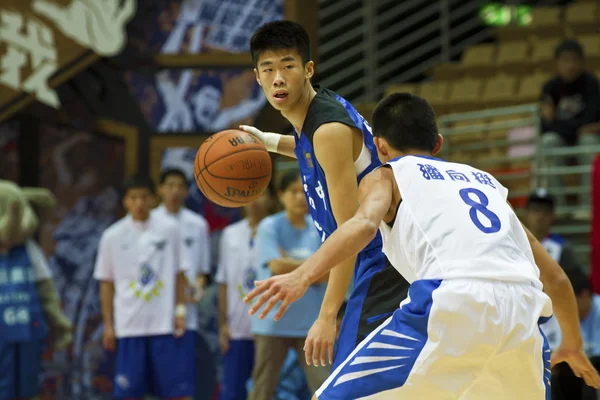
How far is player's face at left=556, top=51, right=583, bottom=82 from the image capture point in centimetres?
911

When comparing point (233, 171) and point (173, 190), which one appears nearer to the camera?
point (233, 171)

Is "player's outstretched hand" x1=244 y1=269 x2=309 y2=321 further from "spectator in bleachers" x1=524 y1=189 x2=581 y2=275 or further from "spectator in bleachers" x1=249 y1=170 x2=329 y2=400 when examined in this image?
"spectator in bleachers" x1=524 y1=189 x2=581 y2=275

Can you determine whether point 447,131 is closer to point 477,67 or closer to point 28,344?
point 477,67

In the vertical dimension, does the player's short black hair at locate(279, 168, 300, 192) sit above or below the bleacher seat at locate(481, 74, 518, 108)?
below

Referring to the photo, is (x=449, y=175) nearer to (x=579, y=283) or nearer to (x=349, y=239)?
(x=349, y=239)

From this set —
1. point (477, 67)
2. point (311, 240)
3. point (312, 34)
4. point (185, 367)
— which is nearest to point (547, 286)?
point (311, 240)

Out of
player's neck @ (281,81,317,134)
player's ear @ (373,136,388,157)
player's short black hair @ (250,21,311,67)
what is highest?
player's short black hair @ (250,21,311,67)

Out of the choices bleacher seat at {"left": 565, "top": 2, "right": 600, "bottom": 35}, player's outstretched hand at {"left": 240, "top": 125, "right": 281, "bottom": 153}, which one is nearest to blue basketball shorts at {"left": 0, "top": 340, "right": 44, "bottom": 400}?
player's outstretched hand at {"left": 240, "top": 125, "right": 281, "bottom": 153}

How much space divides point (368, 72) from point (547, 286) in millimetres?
8873

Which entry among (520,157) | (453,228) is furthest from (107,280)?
(453,228)

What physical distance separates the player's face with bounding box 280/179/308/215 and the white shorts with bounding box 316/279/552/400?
3889mm

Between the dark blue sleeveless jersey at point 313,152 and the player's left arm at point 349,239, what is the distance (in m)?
0.73

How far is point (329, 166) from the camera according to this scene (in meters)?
3.96

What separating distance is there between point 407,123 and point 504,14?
12807mm
